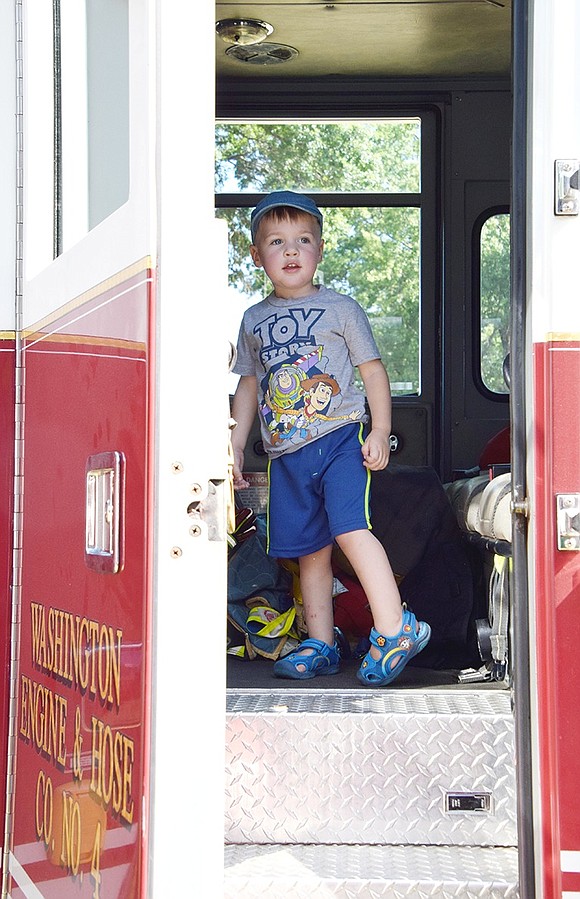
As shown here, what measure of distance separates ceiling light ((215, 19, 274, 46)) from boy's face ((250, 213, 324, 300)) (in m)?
0.88

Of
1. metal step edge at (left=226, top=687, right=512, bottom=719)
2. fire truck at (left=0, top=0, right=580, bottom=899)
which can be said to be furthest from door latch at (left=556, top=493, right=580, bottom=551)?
metal step edge at (left=226, top=687, right=512, bottom=719)

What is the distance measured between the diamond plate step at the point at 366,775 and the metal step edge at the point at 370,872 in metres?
0.03

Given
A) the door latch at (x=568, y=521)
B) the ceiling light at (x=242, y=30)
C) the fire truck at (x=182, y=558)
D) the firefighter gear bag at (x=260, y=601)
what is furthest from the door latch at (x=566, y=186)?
the ceiling light at (x=242, y=30)

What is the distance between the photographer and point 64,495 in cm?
194

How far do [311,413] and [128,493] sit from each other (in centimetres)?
150

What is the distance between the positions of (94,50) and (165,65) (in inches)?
19.9

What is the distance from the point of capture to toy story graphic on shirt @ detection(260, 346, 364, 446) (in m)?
3.13

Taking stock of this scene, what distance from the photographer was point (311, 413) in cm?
313

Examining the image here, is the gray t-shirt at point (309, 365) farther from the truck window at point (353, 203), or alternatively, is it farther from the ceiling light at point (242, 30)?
the ceiling light at point (242, 30)

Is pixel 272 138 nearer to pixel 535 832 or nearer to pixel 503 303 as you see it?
pixel 503 303

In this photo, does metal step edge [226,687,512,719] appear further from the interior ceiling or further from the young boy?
the interior ceiling

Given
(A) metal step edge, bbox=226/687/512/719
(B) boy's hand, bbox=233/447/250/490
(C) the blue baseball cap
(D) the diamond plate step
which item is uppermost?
(C) the blue baseball cap

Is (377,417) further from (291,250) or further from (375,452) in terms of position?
(291,250)

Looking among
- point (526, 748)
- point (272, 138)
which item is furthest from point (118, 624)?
point (272, 138)
